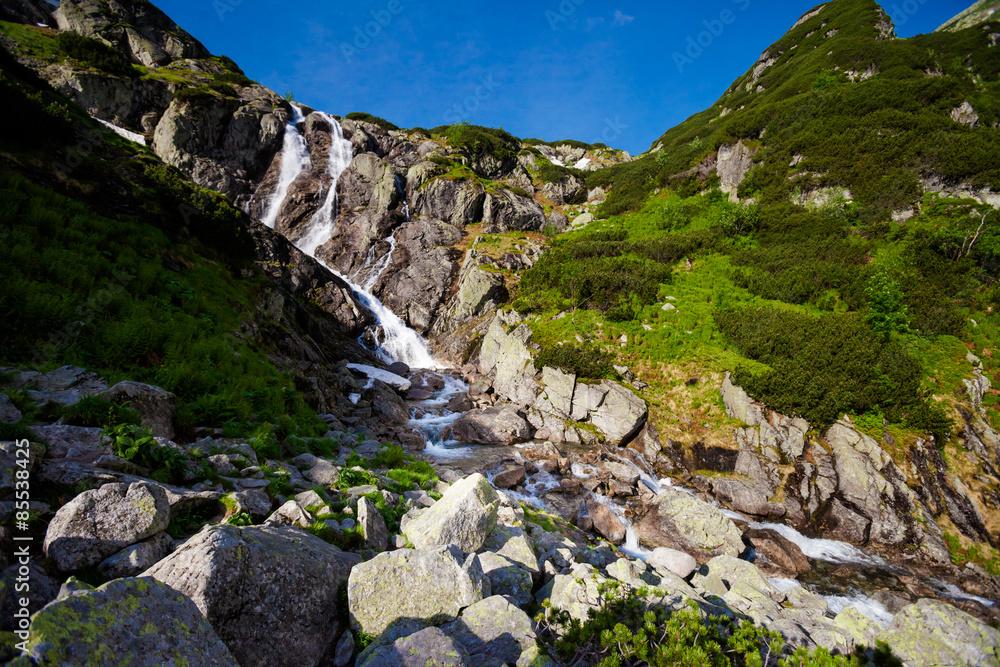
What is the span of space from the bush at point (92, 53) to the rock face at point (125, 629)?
62123 mm

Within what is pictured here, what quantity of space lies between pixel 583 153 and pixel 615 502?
274 ft

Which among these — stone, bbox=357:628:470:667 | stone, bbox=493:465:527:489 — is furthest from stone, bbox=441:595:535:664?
stone, bbox=493:465:527:489

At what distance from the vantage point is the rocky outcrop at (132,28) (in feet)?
149

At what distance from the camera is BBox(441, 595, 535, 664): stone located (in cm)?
343

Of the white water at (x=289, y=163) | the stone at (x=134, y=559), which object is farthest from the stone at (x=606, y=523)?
the white water at (x=289, y=163)

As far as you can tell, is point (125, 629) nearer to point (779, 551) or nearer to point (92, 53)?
point (779, 551)

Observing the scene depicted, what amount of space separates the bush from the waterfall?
16.3m

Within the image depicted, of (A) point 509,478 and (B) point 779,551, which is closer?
(B) point 779,551

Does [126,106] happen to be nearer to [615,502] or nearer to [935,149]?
[615,502]

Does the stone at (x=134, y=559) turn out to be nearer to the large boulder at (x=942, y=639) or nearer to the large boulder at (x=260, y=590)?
the large boulder at (x=260, y=590)

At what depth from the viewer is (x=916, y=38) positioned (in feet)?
103

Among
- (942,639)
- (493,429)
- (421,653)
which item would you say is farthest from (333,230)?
(942,639)

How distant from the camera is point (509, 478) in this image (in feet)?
45.5

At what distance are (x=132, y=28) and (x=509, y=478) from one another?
255 ft
